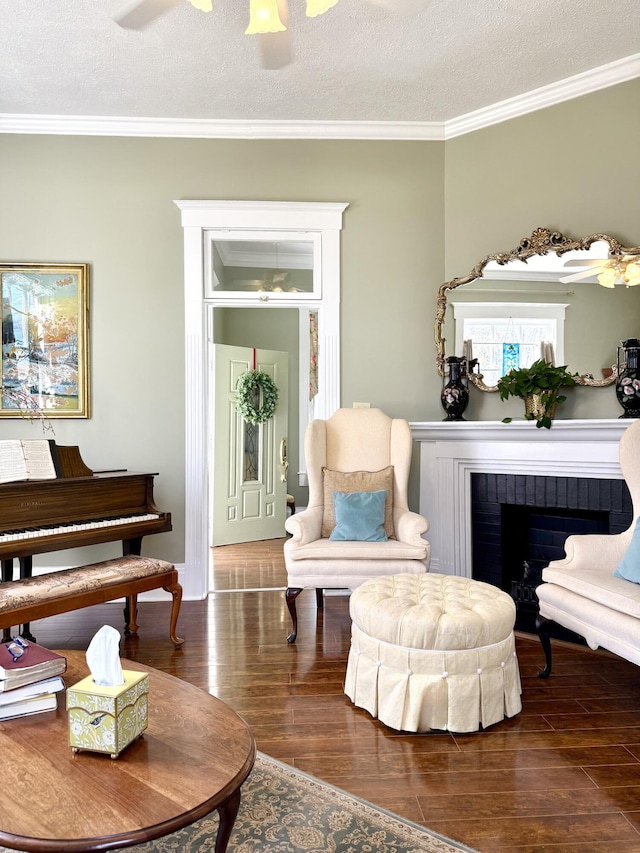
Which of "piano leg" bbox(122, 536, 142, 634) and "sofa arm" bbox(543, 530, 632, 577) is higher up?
"sofa arm" bbox(543, 530, 632, 577)

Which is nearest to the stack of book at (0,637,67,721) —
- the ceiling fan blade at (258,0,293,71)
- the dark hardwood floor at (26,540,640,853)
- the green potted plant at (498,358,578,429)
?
the dark hardwood floor at (26,540,640,853)

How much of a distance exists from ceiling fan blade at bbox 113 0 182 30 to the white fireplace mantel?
2.71 m

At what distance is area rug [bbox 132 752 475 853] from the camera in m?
1.72

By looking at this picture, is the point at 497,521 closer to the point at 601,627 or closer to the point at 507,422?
the point at 507,422

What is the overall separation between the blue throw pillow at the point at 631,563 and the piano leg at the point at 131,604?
257cm

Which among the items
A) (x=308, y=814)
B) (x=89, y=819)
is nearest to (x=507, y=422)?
(x=308, y=814)

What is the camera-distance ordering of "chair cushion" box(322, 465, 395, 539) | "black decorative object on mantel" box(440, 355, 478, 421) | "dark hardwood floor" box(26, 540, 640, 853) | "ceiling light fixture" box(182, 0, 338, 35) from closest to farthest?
"dark hardwood floor" box(26, 540, 640, 853) < "ceiling light fixture" box(182, 0, 338, 35) < "chair cushion" box(322, 465, 395, 539) < "black decorative object on mantel" box(440, 355, 478, 421)

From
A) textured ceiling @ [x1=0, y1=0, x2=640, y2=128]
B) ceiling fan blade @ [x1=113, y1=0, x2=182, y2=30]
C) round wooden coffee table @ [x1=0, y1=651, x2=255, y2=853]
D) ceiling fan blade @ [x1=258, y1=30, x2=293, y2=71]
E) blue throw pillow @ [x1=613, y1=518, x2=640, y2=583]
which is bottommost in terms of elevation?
round wooden coffee table @ [x1=0, y1=651, x2=255, y2=853]

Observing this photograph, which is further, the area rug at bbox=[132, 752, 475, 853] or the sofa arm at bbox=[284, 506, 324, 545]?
the sofa arm at bbox=[284, 506, 324, 545]

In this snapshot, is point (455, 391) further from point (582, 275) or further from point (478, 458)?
point (582, 275)

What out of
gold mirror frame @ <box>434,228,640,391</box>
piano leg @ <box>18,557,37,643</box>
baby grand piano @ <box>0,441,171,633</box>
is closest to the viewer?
baby grand piano @ <box>0,441,171,633</box>

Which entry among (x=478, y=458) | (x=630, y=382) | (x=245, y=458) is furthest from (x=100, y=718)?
(x=245, y=458)

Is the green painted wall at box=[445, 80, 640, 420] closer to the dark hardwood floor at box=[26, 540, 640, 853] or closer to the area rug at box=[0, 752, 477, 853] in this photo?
the dark hardwood floor at box=[26, 540, 640, 853]

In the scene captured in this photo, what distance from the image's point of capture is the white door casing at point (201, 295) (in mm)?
4355
